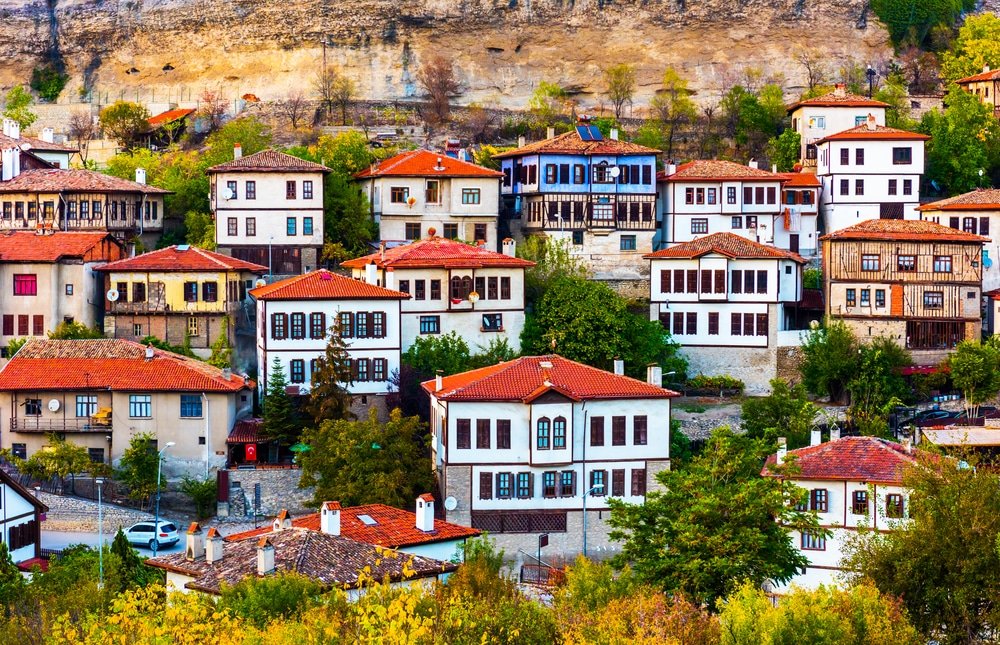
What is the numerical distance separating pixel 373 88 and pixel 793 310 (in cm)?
2880

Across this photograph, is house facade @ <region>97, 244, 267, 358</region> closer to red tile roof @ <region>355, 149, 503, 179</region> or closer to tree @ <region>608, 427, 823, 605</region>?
red tile roof @ <region>355, 149, 503, 179</region>

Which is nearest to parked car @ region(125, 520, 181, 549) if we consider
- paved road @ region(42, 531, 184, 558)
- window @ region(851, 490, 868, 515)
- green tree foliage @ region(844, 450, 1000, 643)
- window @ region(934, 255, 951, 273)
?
paved road @ region(42, 531, 184, 558)

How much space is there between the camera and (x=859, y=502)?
1981 inches

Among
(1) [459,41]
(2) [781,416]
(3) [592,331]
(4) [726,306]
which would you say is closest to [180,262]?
(3) [592,331]

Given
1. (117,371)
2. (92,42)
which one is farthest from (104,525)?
(92,42)

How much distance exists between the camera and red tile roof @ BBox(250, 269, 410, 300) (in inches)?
2197

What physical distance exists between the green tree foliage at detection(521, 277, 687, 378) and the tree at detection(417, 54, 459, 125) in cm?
2484

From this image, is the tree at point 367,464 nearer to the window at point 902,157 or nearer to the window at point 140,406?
the window at point 140,406

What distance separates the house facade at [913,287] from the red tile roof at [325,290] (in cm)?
1511

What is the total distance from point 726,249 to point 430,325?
10496mm

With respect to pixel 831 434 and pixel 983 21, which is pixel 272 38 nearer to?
pixel 983 21

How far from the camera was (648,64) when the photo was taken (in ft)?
293

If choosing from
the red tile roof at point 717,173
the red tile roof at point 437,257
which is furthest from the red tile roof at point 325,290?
the red tile roof at point 717,173

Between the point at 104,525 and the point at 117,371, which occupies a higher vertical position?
the point at 117,371
